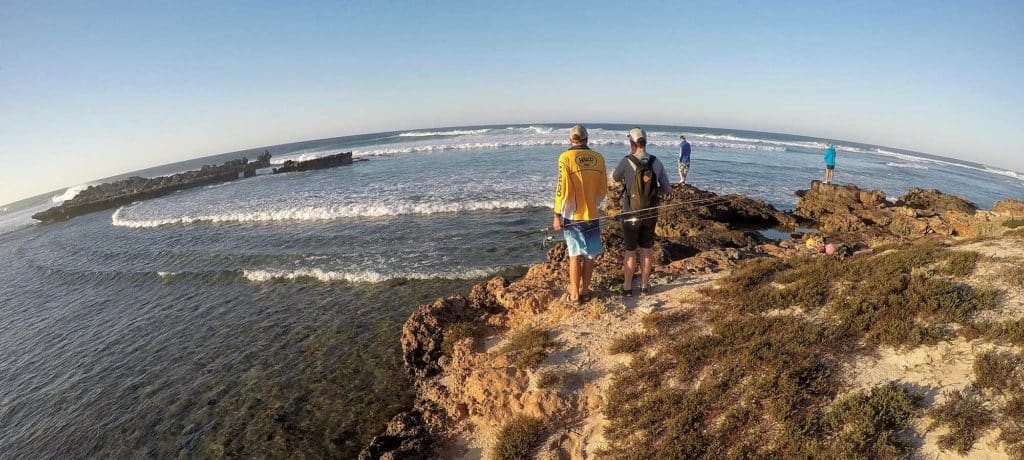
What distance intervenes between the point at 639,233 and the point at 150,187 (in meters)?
49.5

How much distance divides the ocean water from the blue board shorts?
3410mm

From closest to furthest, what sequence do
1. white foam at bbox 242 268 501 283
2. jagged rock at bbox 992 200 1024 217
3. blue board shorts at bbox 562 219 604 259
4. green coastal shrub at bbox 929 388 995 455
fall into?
green coastal shrub at bbox 929 388 995 455
blue board shorts at bbox 562 219 604 259
white foam at bbox 242 268 501 283
jagged rock at bbox 992 200 1024 217

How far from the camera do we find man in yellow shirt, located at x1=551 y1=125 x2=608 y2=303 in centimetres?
533

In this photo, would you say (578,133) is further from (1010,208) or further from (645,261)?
(1010,208)

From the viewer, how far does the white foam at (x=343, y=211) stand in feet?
56.4

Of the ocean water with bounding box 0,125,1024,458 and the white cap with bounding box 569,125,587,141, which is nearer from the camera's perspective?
the white cap with bounding box 569,125,587,141

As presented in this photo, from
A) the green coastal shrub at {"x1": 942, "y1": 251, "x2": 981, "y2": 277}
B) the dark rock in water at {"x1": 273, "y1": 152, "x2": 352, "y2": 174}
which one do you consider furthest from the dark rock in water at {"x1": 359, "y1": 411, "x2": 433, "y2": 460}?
the dark rock in water at {"x1": 273, "y1": 152, "x2": 352, "y2": 174}

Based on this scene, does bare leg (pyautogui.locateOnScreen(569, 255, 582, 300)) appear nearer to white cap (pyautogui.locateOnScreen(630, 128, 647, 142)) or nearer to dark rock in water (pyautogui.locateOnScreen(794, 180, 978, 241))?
white cap (pyautogui.locateOnScreen(630, 128, 647, 142))

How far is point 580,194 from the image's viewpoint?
546cm

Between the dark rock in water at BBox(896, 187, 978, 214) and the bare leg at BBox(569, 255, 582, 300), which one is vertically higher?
the dark rock in water at BBox(896, 187, 978, 214)

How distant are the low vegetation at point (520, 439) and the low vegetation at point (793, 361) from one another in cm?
79

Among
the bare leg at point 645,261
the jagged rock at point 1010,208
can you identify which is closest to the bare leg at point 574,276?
the bare leg at point 645,261

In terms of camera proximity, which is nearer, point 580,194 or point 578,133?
point 578,133

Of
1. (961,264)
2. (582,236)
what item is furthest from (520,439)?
(961,264)
